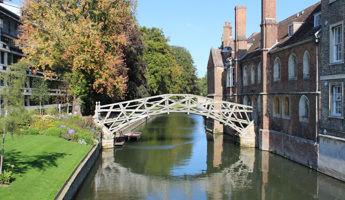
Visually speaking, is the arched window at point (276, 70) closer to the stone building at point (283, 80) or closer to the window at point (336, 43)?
the stone building at point (283, 80)

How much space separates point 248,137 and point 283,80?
5.73 metres

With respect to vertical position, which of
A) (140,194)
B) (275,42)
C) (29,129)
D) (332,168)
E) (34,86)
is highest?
(275,42)

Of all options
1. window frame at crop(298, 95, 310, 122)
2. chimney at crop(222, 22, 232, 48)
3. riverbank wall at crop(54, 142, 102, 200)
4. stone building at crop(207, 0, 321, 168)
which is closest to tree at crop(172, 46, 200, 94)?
chimney at crop(222, 22, 232, 48)

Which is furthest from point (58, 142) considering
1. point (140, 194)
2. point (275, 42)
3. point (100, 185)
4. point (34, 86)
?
point (275, 42)

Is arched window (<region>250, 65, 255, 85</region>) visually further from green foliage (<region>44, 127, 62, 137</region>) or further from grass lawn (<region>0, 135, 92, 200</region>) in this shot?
green foliage (<region>44, 127, 62, 137</region>)

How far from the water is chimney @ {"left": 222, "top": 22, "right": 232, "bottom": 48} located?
15406mm

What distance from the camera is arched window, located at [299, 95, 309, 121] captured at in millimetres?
18075

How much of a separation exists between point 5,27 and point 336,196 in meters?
28.9

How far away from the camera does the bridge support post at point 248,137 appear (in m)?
23.9

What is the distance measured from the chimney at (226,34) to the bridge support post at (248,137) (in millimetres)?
13981

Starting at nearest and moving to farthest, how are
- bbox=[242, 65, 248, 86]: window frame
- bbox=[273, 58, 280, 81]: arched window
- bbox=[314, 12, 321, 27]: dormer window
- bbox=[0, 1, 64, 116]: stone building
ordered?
bbox=[314, 12, 321, 27]: dormer window < bbox=[273, 58, 280, 81]: arched window < bbox=[0, 1, 64, 116]: stone building < bbox=[242, 65, 248, 86]: window frame

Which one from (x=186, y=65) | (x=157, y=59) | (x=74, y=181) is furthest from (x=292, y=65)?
(x=186, y=65)

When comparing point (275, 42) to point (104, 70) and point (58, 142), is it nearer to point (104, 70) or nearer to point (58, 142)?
point (104, 70)

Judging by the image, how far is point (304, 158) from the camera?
17.2m
